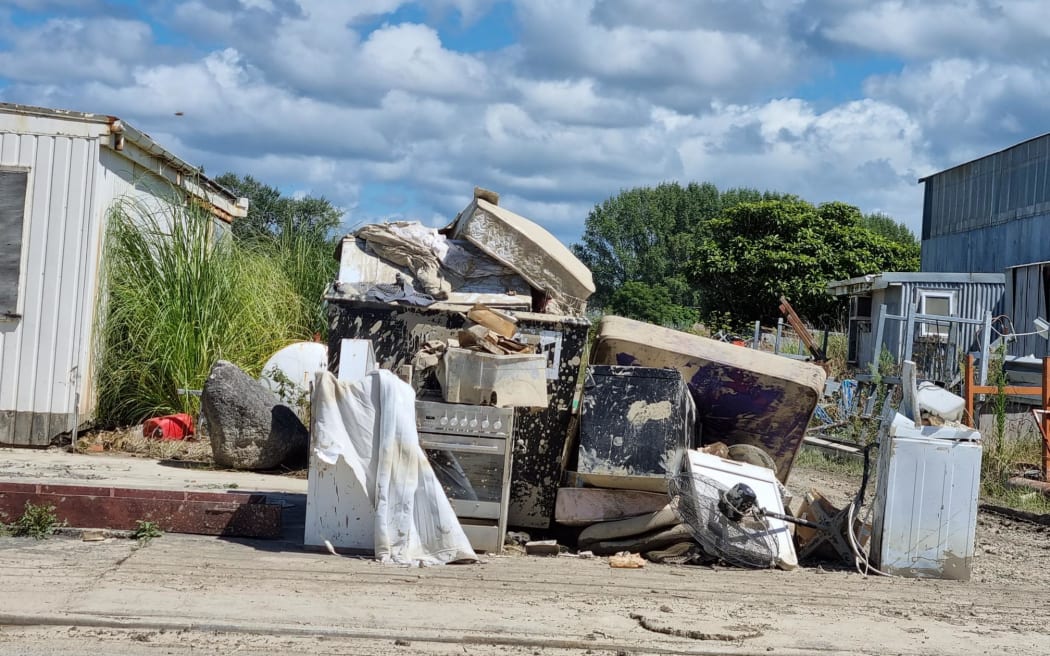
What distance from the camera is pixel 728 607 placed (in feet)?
19.4

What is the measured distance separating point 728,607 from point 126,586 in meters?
3.13

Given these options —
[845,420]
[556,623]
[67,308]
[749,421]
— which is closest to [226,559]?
[556,623]

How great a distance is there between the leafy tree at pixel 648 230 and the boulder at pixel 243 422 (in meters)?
49.7

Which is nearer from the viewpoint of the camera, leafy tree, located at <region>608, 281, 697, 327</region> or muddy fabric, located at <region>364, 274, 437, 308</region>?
muddy fabric, located at <region>364, 274, 437, 308</region>

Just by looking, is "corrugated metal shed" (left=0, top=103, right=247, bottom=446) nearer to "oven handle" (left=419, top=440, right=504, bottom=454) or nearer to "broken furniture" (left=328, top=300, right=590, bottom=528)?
"broken furniture" (left=328, top=300, right=590, bottom=528)

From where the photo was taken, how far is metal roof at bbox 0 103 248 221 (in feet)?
34.5

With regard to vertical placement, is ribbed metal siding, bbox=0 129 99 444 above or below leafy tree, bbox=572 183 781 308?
below

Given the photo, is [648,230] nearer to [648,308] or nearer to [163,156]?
[648,308]

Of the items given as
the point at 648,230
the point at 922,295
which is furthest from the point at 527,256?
the point at 648,230

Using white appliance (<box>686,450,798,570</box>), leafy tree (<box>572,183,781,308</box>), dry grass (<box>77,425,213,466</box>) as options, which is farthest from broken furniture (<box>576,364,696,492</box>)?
leafy tree (<box>572,183,781,308</box>)

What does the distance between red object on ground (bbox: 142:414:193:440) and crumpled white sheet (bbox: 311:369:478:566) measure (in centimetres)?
454

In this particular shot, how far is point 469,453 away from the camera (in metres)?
6.91

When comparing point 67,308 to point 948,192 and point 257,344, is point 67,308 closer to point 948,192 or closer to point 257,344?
point 257,344

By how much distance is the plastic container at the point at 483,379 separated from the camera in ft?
22.9
